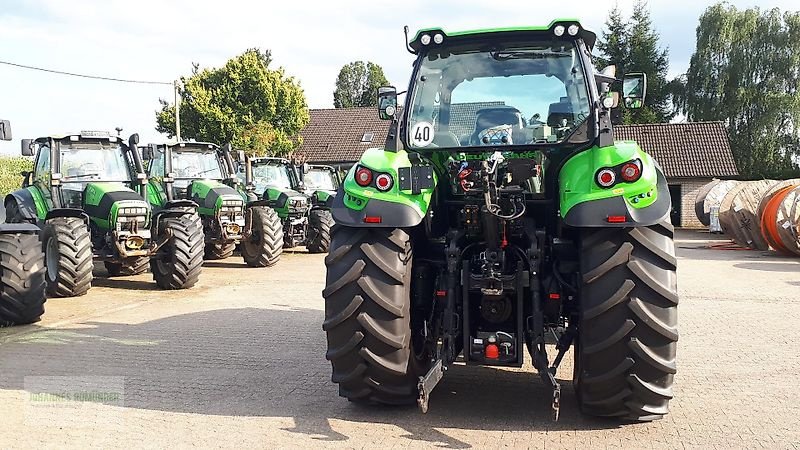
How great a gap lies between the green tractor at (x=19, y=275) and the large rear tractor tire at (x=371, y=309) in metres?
5.04

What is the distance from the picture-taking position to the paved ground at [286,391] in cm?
446

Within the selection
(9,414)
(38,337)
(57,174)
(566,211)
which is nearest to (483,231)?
(566,211)

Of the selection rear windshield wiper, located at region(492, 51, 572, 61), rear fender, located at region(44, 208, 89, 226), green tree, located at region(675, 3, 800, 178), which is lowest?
rear fender, located at region(44, 208, 89, 226)

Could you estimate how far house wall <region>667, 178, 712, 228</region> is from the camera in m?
32.7

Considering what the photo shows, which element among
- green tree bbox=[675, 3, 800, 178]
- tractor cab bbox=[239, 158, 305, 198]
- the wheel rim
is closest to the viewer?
the wheel rim

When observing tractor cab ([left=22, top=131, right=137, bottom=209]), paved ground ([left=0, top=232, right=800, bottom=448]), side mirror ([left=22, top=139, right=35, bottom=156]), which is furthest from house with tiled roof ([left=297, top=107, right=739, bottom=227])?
paved ground ([left=0, top=232, right=800, bottom=448])

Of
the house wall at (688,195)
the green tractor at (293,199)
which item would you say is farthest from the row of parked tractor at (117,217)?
the house wall at (688,195)

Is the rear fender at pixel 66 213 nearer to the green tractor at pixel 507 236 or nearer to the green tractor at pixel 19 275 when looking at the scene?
the green tractor at pixel 19 275

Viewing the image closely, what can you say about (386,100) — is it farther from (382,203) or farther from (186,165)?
(186,165)

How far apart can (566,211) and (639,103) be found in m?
1.20

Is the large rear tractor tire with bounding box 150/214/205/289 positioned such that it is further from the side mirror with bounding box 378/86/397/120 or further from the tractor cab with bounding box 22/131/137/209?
the side mirror with bounding box 378/86/397/120

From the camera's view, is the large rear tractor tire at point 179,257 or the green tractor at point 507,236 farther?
the large rear tractor tire at point 179,257

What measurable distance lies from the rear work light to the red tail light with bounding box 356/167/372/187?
57mm

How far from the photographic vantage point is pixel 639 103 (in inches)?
200
